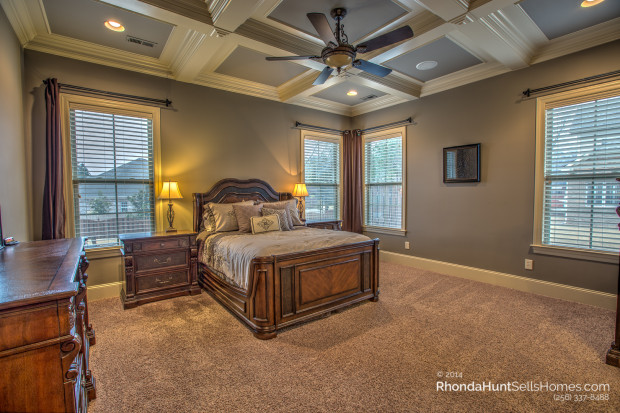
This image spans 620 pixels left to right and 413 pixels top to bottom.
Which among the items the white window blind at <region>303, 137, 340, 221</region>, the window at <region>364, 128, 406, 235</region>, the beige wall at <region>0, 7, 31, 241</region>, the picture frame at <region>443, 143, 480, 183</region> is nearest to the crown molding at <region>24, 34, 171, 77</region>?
the beige wall at <region>0, 7, 31, 241</region>

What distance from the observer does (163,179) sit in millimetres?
3998

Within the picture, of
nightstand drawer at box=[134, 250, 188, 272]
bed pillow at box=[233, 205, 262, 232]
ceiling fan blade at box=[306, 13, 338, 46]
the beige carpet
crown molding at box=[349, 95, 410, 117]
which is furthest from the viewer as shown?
crown molding at box=[349, 95, 410, 117]

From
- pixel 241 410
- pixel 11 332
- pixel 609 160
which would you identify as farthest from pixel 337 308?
pixel 609 160

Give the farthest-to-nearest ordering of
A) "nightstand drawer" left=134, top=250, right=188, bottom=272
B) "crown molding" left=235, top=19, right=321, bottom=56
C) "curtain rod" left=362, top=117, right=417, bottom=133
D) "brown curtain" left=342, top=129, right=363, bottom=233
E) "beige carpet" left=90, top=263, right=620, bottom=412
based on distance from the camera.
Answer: "brown curtain" left=342, top=129, right=363, bottom=233 → "curtain rod" left=362, top=117, right=417, bottom=133 → "nightstand drawer" left=134, top=250, right=188, bottom=272 → "crown molding" left=235, top=19, right=321, bottom=56 → "beige carpet" left=90, top=263, right=620, bottom=412

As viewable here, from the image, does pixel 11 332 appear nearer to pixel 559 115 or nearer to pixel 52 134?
pixel 52 134

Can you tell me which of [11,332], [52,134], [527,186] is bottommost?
[11,332]

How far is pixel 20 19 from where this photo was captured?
107 inches

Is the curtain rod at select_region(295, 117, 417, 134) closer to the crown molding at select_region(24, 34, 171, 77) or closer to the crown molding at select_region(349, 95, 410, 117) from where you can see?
the crown molding at select_region(349, 95, 410, 117)

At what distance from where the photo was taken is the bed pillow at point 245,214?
12.6 ft

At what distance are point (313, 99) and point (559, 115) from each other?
11.3 ft

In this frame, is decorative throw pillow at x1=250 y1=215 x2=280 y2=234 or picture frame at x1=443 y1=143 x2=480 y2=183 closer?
decorative throw pillow at x1=250 y1=215 x2=280 y2=234

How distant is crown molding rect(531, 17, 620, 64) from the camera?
3037 millimetres

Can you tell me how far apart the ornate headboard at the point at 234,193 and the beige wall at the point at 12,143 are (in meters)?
Answer: 1.76

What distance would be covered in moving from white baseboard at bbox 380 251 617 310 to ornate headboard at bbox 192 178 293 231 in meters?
2.53
